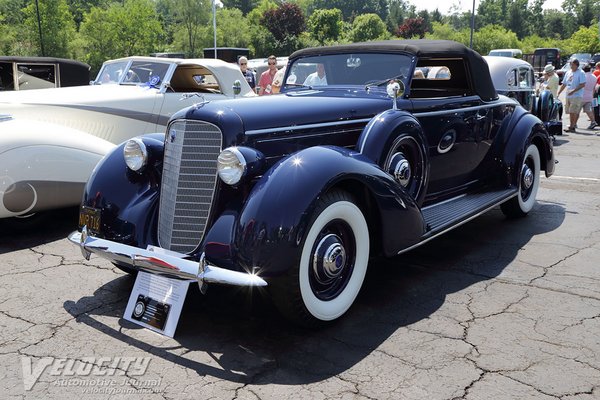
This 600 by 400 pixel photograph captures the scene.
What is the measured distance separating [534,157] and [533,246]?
1327 mm

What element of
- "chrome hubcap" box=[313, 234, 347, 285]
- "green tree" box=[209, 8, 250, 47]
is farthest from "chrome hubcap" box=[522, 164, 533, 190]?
"green tree" box=[209, 8, 250, 47]

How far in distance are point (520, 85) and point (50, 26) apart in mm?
31203

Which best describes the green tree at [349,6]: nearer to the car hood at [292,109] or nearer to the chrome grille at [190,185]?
the car hood at [292,109]

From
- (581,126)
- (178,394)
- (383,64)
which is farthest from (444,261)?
(581,126)

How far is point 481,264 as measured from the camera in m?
4.34

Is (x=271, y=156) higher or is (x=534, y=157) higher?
(x=271, y=156)

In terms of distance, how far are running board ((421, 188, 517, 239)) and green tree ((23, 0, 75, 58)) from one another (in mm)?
32472

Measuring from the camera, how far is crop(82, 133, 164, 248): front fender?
11.1 ft

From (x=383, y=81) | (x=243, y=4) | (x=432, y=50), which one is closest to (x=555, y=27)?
(x=243, y=4)

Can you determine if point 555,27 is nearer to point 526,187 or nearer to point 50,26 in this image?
point 50,26

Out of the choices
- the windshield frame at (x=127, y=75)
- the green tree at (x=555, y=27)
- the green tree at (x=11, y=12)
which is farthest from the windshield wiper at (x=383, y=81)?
the green tree at (x=555, y=27)

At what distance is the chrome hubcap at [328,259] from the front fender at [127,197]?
3.40ft

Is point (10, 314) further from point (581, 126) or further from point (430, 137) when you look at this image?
point (581, 126)

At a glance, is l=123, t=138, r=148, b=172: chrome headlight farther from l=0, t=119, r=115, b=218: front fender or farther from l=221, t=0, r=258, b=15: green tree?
l=221, t=0, r=258, b=15: green tree
